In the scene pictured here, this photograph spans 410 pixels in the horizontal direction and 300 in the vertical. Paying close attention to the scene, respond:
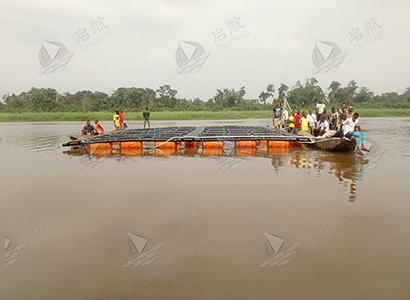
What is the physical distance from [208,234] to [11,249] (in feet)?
7.69

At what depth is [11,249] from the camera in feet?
11.4

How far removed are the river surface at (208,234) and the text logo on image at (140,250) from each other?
0.04 feet

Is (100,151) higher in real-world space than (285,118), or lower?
lower

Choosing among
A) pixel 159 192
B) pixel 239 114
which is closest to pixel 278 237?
pixel 159 192

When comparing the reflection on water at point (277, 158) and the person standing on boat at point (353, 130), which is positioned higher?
the person standing on boat at point (353, 130)

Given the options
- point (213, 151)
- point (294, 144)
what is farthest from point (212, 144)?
point (294, 144)

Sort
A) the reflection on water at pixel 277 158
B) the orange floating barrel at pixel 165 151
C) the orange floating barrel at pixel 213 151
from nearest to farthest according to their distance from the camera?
the reflection on water at pixel 277 158 → the orange floating barrel at pixel 213 151 → the orange floating barrel at pixel 165 151

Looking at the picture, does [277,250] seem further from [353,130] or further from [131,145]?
[131,145]

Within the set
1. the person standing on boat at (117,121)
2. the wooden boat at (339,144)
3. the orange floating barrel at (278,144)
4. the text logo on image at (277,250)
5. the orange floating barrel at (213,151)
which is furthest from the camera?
the person standing on boat at (117,121)

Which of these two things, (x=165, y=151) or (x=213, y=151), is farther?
(x=165, y=151)

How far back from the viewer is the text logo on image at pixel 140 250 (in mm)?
3172

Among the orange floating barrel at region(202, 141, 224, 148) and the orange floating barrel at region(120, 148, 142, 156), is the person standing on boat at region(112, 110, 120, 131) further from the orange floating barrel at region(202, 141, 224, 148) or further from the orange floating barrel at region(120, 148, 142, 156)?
the orange floating barrel at region(202, 141, 224, 148)

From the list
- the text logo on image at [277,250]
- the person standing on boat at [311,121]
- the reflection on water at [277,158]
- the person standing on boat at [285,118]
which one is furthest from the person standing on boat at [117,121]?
the text logo on image at [277,250]

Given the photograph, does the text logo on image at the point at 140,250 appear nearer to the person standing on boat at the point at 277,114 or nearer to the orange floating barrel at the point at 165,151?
the orange floating barrel at the point at 165,151
